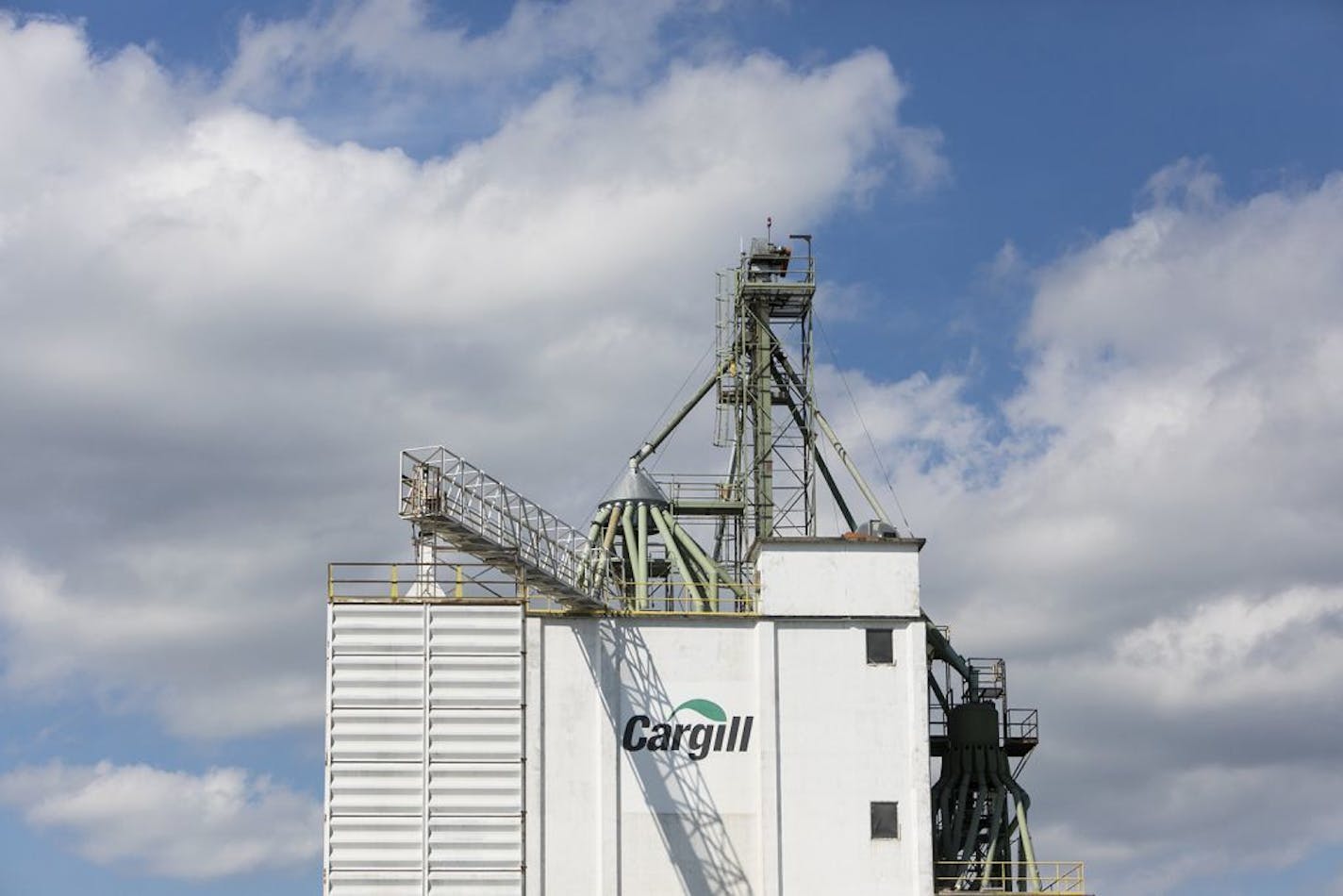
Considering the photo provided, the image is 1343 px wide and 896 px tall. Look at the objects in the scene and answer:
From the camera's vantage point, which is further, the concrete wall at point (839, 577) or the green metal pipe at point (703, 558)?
the green metal pipe at point (703, 558)

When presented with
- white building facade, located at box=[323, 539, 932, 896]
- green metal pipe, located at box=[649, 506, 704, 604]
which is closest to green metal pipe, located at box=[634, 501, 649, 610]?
green metal pipe, located at box=[649, 506, 704, 604]

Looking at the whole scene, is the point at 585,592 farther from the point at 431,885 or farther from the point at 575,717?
the point at 431,885

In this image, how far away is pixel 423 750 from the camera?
63.4 m

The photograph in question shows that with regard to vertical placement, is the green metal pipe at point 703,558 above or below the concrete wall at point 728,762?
above

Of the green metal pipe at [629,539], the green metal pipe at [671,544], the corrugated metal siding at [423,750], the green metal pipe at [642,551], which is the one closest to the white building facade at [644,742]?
the corrugated metal siding at [423,750]

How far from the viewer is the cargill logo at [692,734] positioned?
6581 centimetres

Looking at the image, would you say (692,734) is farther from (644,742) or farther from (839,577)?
(839,577)

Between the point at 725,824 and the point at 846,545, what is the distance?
9366 millimetres

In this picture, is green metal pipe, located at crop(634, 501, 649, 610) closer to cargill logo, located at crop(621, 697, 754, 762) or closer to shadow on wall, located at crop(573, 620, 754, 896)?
shadow on wall, located at crop(573, 620, 754, 896)

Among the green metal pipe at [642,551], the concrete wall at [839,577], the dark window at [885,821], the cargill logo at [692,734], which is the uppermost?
the green metal pipe at [642,551]

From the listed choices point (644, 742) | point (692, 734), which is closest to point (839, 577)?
point (692, 734)

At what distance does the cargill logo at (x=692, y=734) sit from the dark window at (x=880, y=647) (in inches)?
167

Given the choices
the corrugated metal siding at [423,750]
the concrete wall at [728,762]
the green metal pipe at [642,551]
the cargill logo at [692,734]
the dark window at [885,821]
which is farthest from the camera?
the green metal pipe at [642,551]

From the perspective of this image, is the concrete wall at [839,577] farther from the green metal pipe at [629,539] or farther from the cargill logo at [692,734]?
the green metal pipe at [629,539]
